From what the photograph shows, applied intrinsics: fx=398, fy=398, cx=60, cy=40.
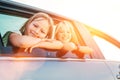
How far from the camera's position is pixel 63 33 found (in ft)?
11.9

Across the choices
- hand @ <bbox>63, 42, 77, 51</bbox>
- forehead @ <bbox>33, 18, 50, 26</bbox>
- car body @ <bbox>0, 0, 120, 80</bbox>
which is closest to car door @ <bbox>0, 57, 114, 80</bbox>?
car body @ <bbox>0, 0, 120, 80</bbox>

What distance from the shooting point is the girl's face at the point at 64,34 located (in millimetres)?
3586

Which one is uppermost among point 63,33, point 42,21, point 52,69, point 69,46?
point 42,21

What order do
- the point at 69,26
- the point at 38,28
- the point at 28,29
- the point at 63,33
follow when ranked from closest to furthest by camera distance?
the point at 28,29 → the point at 38,28 → the point at 63,33 → the point at 69,26

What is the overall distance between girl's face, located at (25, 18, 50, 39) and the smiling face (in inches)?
5.1

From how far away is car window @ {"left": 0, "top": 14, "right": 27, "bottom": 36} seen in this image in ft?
10.2

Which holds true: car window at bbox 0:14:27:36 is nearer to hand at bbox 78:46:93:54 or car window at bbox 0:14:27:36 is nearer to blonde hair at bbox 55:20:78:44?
blonde hair at bbox 55:20:78:44

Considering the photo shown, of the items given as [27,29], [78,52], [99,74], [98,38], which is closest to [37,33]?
[27,29]

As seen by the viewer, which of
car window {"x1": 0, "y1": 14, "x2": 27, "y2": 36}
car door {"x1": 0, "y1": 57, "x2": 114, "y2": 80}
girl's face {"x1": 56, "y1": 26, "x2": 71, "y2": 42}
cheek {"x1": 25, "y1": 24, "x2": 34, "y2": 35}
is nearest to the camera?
car door {"x1": 0, "y1": 57, "x2": 114, "y2": 80}

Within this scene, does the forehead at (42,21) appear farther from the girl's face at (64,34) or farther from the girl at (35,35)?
the girl's face at (64,34)

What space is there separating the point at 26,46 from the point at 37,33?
0.91ft

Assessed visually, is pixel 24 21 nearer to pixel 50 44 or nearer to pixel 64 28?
pixel 50 44

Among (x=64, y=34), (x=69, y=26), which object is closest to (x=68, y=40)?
(x=64, y=34)

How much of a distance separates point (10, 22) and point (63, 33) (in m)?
0.62
